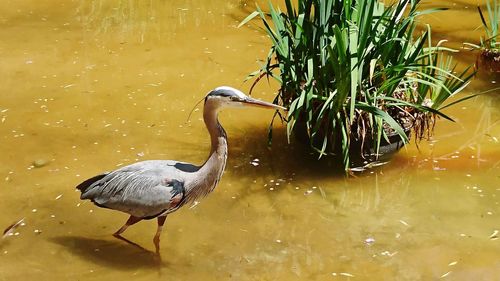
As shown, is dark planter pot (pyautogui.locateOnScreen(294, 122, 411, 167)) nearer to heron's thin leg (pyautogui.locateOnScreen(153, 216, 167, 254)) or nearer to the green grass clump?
the green grass clump

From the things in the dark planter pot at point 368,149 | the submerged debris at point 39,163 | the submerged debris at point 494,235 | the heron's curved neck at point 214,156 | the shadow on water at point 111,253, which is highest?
the heron's curved neck at point 214,156

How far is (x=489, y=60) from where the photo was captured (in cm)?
603

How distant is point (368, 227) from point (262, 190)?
697 millimetres

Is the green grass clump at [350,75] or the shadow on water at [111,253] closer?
the shadow on water at [111,253]

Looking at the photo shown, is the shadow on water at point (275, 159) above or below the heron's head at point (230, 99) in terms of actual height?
below

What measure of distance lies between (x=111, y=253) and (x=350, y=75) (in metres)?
1.73

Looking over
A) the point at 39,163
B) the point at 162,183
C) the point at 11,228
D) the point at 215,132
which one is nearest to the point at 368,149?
the point at 215,132

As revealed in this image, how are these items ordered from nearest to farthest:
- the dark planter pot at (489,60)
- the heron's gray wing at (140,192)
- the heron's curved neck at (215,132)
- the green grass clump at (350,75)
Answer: the heron's gray wing at (140,192) < the heron's curved neck at (215,132) < the green grass clump at (350,75) < the dark planter pot at (489,60)

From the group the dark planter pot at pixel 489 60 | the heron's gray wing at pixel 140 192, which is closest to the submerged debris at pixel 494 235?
the heron's gray wing at pixel 140 192

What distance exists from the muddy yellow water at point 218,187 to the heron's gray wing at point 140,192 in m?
0.27

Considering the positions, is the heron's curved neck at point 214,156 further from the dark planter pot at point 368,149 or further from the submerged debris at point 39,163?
the submerged debris at point 39,163

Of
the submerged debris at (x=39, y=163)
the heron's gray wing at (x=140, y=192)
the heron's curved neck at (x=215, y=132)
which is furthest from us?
the submerged debris at (x=39, y=163)

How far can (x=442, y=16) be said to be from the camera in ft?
24.4

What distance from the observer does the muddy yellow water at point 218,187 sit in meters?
3.85
